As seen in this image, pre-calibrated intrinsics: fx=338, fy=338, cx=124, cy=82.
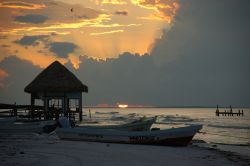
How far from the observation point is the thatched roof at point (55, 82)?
109ft

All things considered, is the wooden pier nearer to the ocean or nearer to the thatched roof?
the thatched roof

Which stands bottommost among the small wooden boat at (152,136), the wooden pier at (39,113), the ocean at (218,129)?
the ocean at (218,129)

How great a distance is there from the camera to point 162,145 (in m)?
19.2

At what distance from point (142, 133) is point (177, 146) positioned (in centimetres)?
215

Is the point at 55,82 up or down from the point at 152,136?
up

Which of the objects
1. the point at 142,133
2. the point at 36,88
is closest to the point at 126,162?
the point at 142,133

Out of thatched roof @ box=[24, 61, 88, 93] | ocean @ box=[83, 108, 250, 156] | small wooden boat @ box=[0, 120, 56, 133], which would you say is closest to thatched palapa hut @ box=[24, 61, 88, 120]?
thatched roof @ box=[24, 61, 88, 93]

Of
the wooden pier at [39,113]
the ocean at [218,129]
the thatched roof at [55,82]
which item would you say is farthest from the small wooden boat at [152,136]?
the wooden pier at [39,113]

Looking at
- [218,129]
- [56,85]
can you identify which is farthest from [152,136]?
[218,129]

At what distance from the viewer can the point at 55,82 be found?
3381 centimetres

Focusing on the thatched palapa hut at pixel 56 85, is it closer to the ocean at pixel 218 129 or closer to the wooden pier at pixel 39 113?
the wooden pier at pixel 39 113

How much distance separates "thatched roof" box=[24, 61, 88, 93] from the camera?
3338 cm

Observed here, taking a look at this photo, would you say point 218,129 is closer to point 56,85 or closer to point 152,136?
point 56,85

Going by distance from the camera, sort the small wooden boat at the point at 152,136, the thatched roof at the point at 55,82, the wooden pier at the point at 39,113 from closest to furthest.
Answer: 1. the small wooden boat at the point at 152,136
2. the thatched roof at the point at 55,82
3. the wooden pier at the point at 39,113
